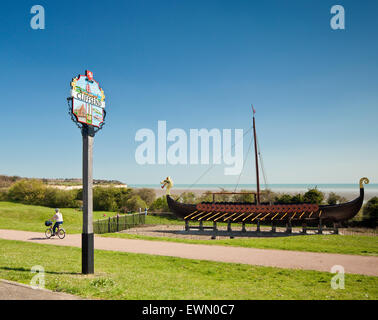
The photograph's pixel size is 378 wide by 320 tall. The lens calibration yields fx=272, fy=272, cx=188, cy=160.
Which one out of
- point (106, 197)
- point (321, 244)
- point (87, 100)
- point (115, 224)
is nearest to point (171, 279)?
point (87, 100)

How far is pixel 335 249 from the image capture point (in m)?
13.2

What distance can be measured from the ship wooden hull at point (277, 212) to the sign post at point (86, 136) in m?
13.8

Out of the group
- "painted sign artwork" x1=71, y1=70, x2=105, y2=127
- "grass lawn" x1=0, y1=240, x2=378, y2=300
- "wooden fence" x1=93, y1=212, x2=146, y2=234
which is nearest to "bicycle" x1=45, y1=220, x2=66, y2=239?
"wooden fence" x1=93, y1=212, x2=146, y2=234

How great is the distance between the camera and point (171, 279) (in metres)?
8.41

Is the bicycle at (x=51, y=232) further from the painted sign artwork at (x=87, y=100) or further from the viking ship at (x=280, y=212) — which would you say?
the painted sign artwork at (x=87, y=100)

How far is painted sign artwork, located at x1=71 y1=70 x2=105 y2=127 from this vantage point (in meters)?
8.73

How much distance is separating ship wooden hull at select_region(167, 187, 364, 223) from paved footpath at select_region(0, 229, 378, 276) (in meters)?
7.57

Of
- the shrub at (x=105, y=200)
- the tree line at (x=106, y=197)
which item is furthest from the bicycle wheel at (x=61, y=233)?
the shrub at (x=105, y=200)

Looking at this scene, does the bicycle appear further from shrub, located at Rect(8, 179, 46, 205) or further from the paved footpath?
shrub, located at Rect(8, 179, 46, 205)

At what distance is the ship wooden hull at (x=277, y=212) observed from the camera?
68.7 feet

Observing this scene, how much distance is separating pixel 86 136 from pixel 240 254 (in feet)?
27.8

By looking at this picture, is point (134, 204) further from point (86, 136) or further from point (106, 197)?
point (86, 136)
